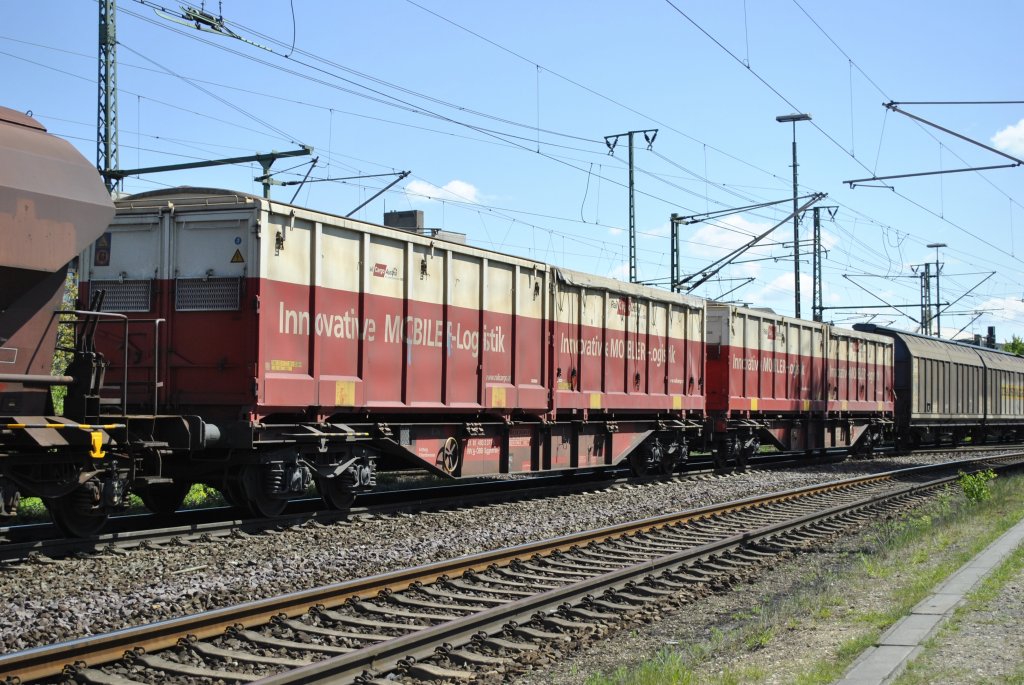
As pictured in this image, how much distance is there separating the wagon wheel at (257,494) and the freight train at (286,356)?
0.02 metres

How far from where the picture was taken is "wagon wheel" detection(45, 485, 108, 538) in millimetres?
9516

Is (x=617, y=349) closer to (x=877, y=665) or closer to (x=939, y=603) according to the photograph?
(x=939, y=603)

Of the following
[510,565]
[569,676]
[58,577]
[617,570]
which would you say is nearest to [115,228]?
[58,577]

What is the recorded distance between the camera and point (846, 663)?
605 cm

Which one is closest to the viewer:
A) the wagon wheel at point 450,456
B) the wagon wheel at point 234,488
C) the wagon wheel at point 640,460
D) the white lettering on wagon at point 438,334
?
the wagon wheel at point 234,488

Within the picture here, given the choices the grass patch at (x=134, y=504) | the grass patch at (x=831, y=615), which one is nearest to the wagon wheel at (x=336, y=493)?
the grass patch at (x=134, y=504)

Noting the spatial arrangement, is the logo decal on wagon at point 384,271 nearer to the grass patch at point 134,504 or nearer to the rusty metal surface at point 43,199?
the grass patch at point 134,504

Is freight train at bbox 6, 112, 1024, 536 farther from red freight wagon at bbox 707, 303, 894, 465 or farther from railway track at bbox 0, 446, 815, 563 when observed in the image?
red freight wagon at bbox 707, 303, 894, 465

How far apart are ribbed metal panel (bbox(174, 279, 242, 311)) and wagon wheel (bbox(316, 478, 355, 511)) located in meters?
2.57

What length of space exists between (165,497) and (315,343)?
266 cm

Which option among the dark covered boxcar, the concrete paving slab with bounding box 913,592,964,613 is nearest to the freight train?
the concrete paving slab with bounding box 913,592,964,613

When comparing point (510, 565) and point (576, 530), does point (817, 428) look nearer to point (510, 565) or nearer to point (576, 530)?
point (576, 530)

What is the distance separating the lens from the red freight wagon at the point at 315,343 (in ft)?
36.4

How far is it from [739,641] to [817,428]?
842 inches
